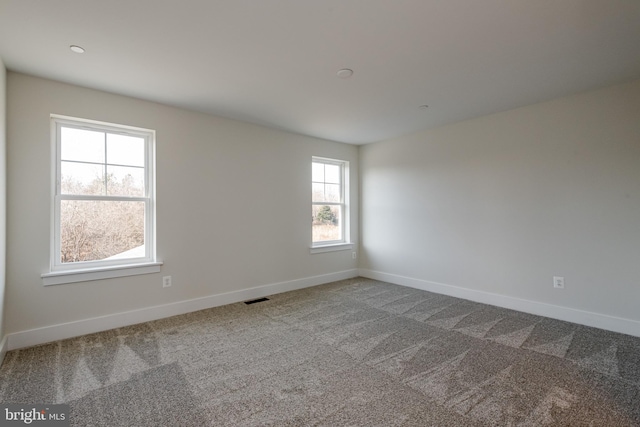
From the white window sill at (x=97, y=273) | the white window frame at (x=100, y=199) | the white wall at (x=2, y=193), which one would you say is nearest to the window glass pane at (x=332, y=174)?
the white window frame at (x=100, y=199)

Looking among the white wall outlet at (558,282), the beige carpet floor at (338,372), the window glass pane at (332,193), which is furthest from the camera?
the window glass pane at (332,193)

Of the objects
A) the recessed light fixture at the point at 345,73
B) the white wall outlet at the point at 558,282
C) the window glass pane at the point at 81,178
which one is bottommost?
the white wall outlet at the point at 558,282

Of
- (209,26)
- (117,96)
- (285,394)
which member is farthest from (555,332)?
(117,96)

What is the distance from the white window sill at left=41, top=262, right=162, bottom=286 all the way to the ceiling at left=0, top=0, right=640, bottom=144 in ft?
5.98

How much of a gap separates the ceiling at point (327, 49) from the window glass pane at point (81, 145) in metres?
0.48

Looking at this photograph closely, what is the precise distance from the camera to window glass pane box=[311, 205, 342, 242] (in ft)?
16.3

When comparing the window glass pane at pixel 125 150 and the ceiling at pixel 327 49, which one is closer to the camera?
the ceiling at pixel 327 49

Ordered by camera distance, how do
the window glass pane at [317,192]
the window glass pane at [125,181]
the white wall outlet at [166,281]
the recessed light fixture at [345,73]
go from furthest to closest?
the window glass pane at [317,192]
the white wall outlet at [166,281]
the window glass pane at [125,181]
the recessed light fixture at [345,73]

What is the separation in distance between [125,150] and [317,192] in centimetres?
277

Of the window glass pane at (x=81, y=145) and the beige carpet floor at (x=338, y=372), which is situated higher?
the window glass pane at (x=81, y=145)

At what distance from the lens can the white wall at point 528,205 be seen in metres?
2.92

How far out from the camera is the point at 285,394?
1.95 metres

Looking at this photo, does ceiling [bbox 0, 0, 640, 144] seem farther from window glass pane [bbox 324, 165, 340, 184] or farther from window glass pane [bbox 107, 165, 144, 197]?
window glass pane [bbox 324, 165, 340, 184]

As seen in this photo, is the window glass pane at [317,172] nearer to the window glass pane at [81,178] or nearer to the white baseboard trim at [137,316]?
the white baseboard trim at [137,316]
